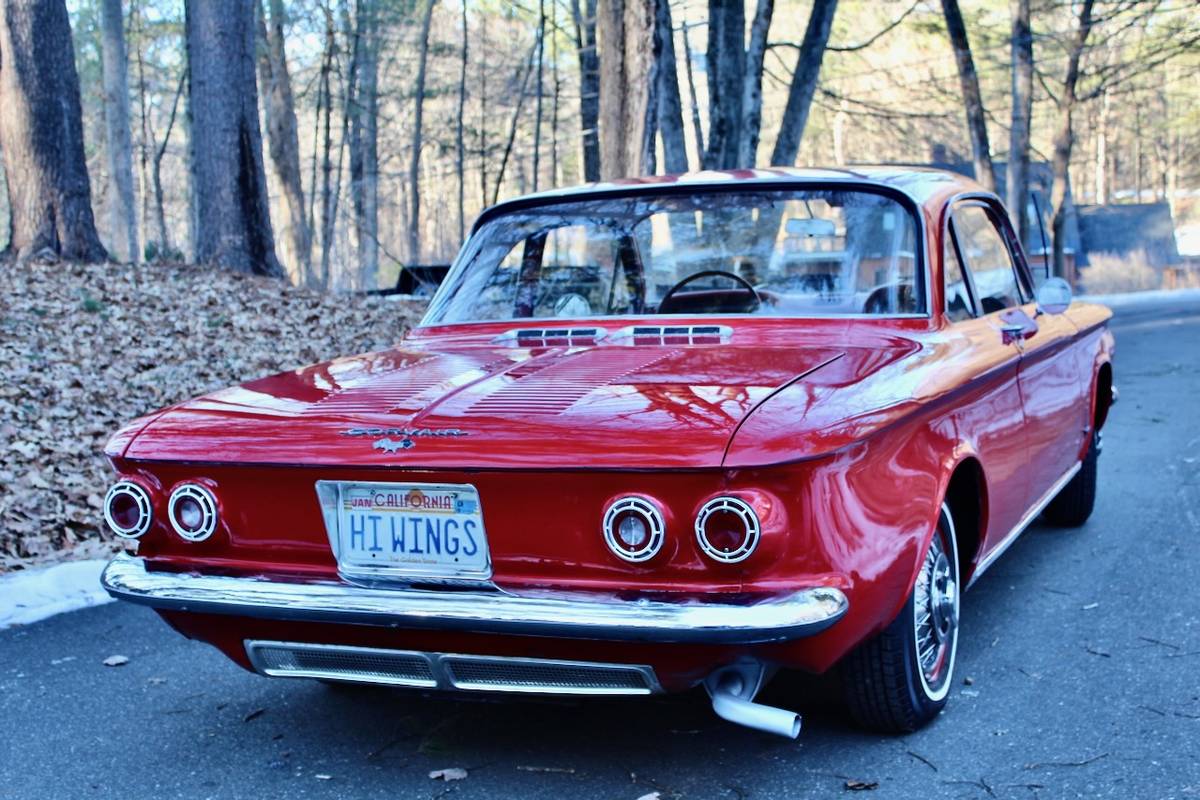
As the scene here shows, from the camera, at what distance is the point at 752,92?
15164mm

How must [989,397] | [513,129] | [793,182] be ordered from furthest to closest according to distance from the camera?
[513,129]
[793,182]
[989,397]

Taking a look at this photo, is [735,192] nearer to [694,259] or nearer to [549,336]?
[694,259]

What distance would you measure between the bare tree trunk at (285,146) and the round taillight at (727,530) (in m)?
22.3

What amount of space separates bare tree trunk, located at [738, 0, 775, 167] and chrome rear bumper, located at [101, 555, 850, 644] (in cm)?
1245

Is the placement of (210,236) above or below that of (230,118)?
below

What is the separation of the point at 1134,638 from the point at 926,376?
1.54 metres

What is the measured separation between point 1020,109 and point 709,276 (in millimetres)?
20592

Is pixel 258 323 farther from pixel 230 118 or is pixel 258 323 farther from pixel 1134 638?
pixel 1134 638

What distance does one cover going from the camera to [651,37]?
1089 centimetres

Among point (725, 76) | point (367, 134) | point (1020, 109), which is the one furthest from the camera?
point (367, 134)

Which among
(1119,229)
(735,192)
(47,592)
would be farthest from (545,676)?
(1119,229)

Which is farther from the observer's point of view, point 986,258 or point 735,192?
point 986,258

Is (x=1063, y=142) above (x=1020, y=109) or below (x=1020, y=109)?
below

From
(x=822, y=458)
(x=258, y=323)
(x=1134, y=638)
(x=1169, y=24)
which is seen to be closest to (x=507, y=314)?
(x=822, y=458)
